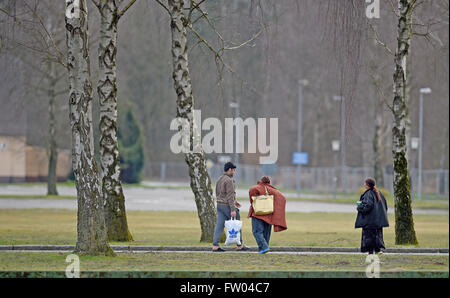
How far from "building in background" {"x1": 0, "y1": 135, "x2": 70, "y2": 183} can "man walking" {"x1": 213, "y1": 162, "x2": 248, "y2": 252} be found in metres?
51.9

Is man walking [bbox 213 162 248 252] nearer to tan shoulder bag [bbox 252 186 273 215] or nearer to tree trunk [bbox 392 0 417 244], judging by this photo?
tan shoulder bag [bbox 252 186 273 215]

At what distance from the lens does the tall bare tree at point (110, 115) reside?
21906 mm

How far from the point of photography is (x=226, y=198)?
2012cm

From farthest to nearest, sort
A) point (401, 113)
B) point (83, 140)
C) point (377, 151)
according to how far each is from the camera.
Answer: point (377, 151), point (401, 113), point (83, 140)

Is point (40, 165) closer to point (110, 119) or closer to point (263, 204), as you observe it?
point (110, 119)

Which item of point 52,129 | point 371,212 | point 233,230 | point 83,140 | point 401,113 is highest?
point 52,129

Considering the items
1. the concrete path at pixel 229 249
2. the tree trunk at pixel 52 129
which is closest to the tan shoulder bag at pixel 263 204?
the concrete path at pixel 229 249

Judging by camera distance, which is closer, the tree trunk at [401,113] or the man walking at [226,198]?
the man walking at [226,198]

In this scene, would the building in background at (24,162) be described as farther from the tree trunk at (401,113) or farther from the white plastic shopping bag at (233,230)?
the white plastic shopping bag at (233,230)

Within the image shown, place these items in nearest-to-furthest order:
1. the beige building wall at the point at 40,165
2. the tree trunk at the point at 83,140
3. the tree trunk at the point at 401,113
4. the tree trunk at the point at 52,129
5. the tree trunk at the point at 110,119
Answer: the tree trunk at the point at 83,140 → the tree trunk at the point at 110,119 → the tree trunk at the point at 401,113 → the tree trunk at the point at 52,129 → the beige building wall at the point at 40,165

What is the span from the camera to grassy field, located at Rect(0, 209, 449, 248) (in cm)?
2481

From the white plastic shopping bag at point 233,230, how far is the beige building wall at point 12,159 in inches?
2048

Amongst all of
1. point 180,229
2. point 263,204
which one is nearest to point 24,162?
point 180,229

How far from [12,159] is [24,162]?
9.74ft
